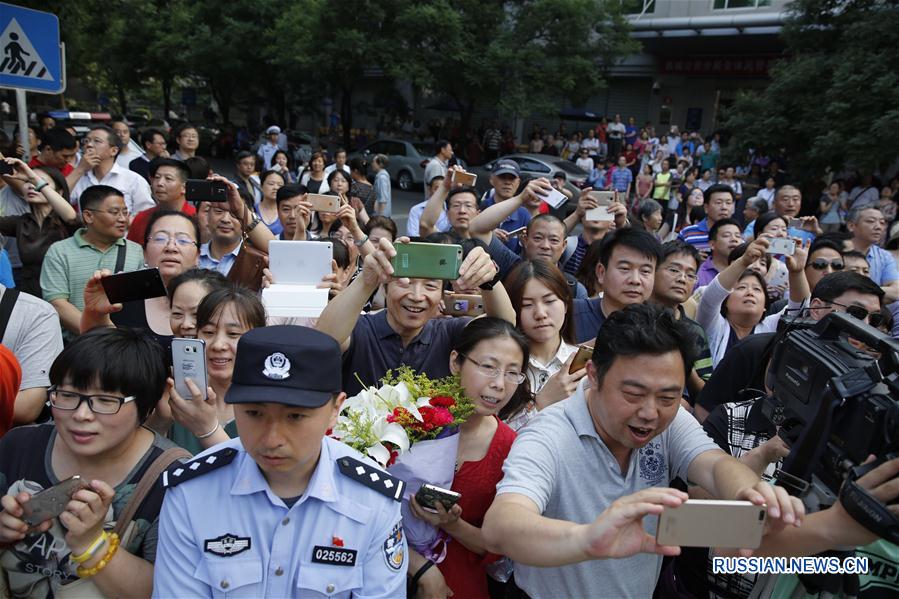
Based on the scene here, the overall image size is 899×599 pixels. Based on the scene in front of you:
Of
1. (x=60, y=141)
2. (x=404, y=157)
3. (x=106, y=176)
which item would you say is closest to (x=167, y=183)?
(x=106, y=176)

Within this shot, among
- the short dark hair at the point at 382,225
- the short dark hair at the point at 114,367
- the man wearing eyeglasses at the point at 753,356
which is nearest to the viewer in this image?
the short dark hair at the point at 114,367

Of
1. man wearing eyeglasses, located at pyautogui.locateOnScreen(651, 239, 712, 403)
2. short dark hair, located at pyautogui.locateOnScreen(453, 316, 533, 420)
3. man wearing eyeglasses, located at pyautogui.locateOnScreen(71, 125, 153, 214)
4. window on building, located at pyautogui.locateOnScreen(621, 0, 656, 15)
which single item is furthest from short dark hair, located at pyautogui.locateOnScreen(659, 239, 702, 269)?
window on building, located at pyautogui.locateOnScreen(621, 0, 656, 15)

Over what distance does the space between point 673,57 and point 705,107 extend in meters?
2.31

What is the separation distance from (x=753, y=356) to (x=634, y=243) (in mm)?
950

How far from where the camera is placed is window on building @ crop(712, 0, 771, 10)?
21331mm

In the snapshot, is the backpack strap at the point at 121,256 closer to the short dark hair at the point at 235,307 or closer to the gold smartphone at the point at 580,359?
the short dark hair at the point at 235,307

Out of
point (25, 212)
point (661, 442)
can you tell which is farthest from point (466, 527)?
point (25, 212)

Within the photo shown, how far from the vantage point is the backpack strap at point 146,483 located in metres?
1.93

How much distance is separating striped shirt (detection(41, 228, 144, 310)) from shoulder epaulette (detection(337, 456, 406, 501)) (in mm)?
2684

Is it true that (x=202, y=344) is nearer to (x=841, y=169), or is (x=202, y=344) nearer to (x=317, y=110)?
(x=841, y=169)

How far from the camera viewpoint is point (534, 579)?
2.03 meters

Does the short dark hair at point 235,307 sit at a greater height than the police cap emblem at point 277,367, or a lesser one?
lesser

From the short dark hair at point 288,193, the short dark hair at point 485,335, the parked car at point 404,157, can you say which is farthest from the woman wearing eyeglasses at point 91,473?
the parked car at point 404,157

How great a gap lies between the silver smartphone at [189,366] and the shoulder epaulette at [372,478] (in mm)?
705
